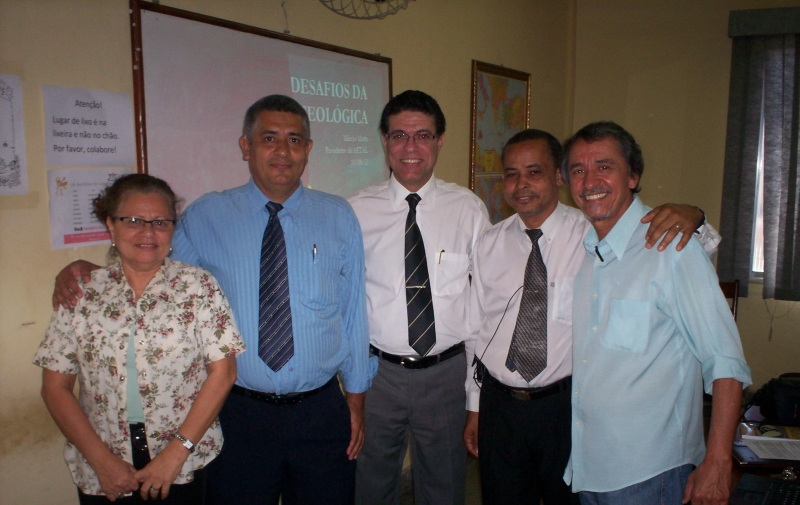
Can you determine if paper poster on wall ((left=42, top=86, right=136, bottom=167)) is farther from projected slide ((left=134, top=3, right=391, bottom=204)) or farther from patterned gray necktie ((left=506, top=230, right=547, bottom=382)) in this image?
patterned gray necktie ((left=506, top=230, right=547, bottom=382))

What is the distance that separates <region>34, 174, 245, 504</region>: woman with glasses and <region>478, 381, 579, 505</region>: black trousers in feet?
2.97

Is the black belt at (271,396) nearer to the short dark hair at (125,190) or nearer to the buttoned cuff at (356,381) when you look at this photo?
the buttoned cuff at (356,381)

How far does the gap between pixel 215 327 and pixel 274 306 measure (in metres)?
0.21

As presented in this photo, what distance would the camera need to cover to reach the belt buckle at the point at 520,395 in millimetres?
1716

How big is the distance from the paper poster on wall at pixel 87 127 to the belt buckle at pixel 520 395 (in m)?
1.52

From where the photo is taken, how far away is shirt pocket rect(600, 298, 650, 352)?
1355mm

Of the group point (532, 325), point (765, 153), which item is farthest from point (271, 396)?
point (765, 153)

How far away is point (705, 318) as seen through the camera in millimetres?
1275

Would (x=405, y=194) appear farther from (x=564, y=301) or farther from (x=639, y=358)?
(x=639, y=358)

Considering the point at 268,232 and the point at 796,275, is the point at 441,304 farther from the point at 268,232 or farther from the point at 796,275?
the point at 796,275

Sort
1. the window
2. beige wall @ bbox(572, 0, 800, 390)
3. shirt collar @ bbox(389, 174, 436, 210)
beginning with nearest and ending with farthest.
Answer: shirt collar @ bbox(389, 174, 436, 210), the window, beige wall @ bbox(572, 0, 800, 390)

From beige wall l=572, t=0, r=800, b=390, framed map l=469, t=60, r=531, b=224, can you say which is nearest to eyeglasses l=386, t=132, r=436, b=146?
framed map l=469, t=60, r=531, b=224

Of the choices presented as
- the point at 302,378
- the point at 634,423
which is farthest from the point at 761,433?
the point at 302,378

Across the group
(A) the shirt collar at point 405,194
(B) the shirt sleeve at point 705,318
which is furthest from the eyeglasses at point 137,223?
(B) the shirt sleeve at point 705,318
